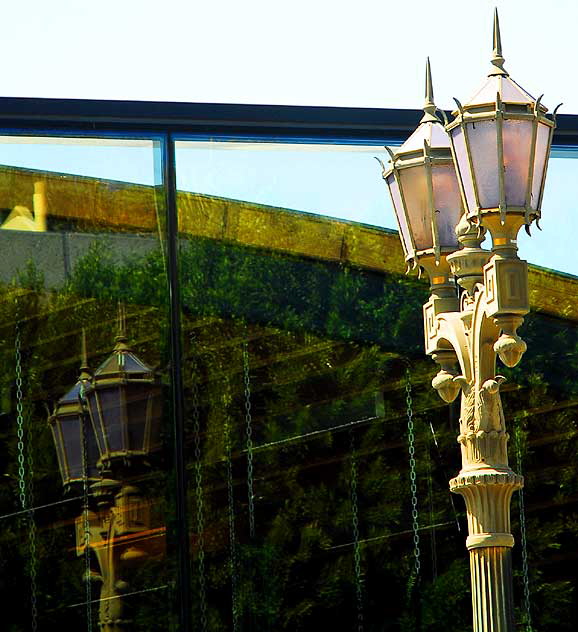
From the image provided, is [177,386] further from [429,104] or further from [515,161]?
[515,161]

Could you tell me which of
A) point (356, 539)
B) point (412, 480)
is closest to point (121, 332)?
point (356, 539)

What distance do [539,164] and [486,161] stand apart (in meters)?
0.23

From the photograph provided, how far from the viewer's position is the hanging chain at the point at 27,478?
1147 cm

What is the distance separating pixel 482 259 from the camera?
6871mm

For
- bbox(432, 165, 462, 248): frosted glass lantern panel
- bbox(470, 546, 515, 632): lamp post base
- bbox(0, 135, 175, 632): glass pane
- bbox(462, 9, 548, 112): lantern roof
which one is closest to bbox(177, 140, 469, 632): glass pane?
bbox(0, 135, 175, 632): glass pane

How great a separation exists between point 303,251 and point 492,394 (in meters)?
5.74

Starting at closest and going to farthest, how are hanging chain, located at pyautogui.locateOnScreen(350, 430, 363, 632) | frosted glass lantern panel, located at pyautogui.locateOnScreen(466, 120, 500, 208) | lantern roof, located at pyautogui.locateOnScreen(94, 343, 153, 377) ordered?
frosted glass lantern panel, located at pyautogui.locateOnScreen(466, 120, 500, 208), hanging chain, located at pyautogui.locateOnScreen(350, 430, 363, 632), lantern roof, located at pyautogui.locateOnScreen(94, 343, 153, 377)

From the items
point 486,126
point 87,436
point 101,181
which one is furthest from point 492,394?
point 101,181

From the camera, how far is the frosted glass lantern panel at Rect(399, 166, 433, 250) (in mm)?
7000

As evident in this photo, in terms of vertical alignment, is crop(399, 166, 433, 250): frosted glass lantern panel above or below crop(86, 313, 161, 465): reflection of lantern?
below

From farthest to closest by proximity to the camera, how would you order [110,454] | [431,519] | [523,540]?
[523,540] < [431,519] < [110,454]

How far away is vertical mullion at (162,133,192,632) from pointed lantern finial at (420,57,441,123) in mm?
4985

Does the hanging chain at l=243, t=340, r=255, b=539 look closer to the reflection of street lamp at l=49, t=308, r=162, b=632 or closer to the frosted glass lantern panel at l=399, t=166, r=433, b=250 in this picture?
the reflection of street lamp at l=49, t=308, r=162, b=632

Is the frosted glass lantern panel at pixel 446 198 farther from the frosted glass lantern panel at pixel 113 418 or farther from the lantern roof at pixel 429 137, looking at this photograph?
the frosted glass lantern panel at pixel 113 418
